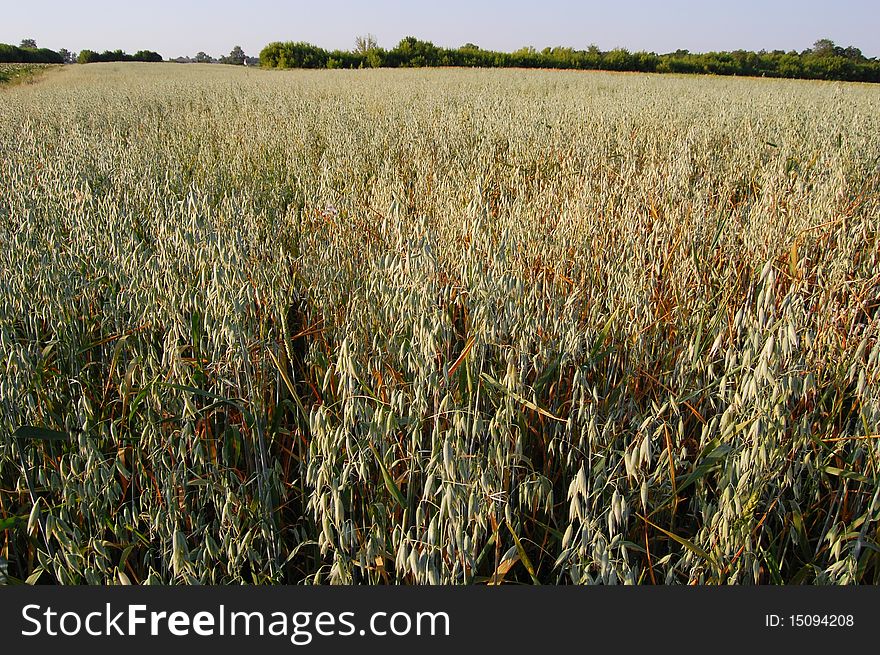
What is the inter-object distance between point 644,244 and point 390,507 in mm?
1618

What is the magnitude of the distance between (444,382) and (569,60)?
43794 mm

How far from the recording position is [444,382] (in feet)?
4.03

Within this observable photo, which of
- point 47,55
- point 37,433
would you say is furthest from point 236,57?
point 37,433

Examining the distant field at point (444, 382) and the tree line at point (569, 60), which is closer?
the distant field at point (444, 382)

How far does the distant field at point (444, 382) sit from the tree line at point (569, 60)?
38.5 m

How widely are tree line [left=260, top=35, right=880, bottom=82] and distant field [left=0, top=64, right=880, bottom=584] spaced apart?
38550mm

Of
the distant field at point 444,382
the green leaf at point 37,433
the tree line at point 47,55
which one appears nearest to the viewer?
the distant field at point 444,382

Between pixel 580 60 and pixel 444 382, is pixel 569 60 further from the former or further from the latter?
pixel 444 382

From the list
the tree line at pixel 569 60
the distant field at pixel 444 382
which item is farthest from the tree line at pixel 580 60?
the distant field at pixel 444 382

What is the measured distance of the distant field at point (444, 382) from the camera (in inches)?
39.6

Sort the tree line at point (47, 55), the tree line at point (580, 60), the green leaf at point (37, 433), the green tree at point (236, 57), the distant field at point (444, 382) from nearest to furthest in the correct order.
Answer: the distant field at point (444, 382)
the green leaf at point (37, 433)
the tree line at point (580, 60)
the tree line at point (47, 55)
the green tree at point (236, 57)

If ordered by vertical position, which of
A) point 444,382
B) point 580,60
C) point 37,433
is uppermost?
point 580,60

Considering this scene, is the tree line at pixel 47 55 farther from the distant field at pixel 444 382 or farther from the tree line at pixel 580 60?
the distant field at pixel 444 382

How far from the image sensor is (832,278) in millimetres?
1651
